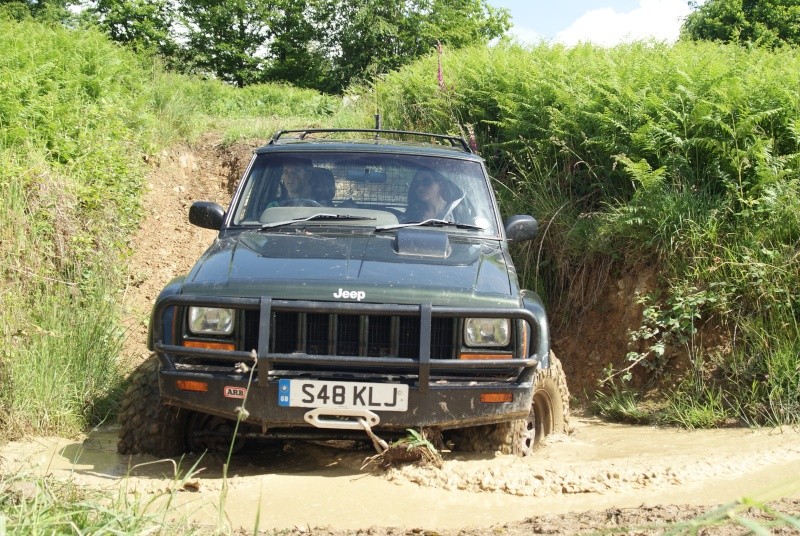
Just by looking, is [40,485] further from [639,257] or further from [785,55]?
[785,55]

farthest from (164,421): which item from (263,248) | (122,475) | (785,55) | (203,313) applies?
(785,55)

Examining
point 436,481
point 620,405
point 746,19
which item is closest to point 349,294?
point 436,481

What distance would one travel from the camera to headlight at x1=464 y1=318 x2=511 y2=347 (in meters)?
4.43

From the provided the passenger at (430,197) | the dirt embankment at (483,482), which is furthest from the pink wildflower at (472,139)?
the dirt embankment at (483,482)

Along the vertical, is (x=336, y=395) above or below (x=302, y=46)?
below

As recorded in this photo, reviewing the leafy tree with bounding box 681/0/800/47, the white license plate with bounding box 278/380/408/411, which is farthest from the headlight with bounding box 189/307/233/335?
the leafy tree with bounding box 681/0/800/47

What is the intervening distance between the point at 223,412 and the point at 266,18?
3401cm

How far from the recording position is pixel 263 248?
499 centimetres

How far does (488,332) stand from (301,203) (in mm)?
1772

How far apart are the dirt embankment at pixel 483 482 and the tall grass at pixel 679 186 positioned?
85cm

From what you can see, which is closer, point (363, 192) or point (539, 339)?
point (539, 339)

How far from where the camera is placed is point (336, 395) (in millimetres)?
4266

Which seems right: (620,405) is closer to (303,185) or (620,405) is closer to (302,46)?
(303,185)

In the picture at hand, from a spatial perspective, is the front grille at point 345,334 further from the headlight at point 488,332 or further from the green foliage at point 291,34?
the green foliage at point 291,34
